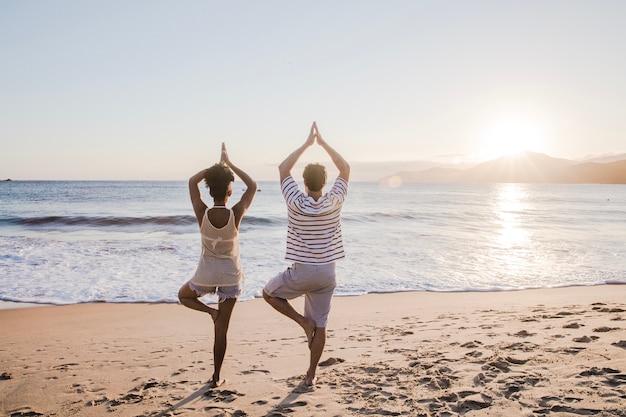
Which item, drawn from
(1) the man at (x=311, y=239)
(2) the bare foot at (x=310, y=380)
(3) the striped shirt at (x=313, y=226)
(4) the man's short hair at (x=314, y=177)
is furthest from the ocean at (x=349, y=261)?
(4) the man's short hair at (x=314, y=177)

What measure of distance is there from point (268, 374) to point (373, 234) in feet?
50.3

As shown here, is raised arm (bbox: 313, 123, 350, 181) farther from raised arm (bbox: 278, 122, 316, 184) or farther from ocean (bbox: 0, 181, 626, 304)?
ocean (bbox: 0, 181, 626, 304)

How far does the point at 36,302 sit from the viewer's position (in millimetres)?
8594

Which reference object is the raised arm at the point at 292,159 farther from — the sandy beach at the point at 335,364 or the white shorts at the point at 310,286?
the sandy beach at the point at 335,364

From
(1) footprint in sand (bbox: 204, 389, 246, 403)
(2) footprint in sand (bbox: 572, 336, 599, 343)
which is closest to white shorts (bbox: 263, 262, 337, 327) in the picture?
(1) footprint in sand (bbox: 204, 389, 246, 403)

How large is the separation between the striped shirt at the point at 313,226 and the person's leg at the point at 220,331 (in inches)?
29.5

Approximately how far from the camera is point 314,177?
402 cm

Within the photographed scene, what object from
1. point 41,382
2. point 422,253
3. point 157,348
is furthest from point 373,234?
point 41,382

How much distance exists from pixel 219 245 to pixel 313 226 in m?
0.85

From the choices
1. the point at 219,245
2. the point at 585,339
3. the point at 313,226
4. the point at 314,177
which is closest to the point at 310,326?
the point at 313,226

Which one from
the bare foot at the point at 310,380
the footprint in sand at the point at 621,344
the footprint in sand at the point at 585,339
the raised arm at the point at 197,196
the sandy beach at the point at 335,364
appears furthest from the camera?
the footprint in sand at the point at 585,339

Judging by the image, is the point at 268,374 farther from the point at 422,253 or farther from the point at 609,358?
the point at 422,253

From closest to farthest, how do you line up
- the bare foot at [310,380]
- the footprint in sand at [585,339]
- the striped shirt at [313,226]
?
the striped shirt at [313,226], the bare foot at [310,380], the footprint in sand at [585,339]

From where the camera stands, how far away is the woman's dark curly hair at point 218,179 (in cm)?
397
